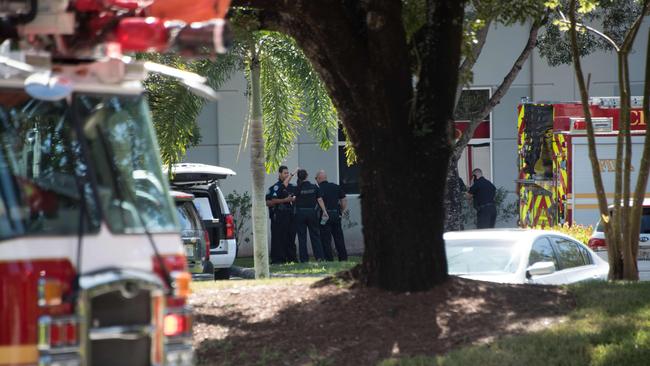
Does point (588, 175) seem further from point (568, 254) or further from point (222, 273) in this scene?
point (568, 254)

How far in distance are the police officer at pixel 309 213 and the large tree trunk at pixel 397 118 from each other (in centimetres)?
1232

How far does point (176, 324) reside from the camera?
596cm

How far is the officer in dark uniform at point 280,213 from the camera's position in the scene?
76.1 feet

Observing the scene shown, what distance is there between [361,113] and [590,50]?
651 inches

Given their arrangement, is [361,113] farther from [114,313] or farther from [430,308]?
[114,313]

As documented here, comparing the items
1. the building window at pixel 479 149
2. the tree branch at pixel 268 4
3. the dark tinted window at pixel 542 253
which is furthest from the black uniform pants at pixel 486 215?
the tree branch at pixel 268 4

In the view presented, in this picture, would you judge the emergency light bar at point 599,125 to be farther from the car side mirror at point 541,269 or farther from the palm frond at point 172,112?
the car side mirror at point 541,269

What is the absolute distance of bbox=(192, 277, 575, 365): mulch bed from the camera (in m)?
9.12

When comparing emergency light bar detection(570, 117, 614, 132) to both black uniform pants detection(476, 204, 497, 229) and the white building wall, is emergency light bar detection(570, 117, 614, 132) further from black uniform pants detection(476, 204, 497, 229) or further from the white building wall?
the white building wall

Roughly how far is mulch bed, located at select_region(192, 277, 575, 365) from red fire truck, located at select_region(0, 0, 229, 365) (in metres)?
3.18

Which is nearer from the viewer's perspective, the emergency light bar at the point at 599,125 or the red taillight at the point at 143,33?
the red taillight at the point at 143,33

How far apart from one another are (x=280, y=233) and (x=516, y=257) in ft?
38.4

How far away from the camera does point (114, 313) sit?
229 inches

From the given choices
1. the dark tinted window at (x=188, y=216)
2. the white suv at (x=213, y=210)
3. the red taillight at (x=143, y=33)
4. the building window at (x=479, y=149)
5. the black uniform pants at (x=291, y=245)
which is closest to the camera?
the red taillight at (x=143, y=33)
